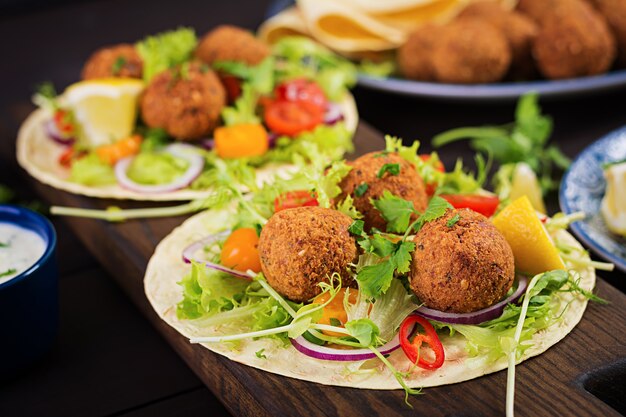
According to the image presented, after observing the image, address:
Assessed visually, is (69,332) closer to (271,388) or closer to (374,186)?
(271,388)

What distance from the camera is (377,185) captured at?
2938mm

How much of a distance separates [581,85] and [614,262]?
179 cm

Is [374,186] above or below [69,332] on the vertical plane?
above

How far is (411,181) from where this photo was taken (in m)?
2.98

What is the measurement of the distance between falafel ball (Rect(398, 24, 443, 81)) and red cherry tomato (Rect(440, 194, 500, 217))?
1834 mm

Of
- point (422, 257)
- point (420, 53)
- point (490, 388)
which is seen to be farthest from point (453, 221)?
point (420, 53)

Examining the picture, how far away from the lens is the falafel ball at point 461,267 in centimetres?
253

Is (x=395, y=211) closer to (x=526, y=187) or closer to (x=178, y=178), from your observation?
(x=526, y=187)

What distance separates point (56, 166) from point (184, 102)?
0.75m

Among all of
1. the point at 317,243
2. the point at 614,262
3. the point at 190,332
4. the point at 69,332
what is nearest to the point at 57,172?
the point at 69,332

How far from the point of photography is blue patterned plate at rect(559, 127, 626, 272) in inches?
126

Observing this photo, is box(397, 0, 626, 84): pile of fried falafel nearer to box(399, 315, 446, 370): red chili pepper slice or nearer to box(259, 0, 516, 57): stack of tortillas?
box(259, 0, 516, 57): stack of tortillas

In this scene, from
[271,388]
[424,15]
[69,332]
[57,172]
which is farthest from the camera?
[424,15]

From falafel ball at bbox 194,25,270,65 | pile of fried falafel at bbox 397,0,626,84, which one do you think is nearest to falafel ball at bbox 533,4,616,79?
pile of fried falafel at bbox 397,0,626,84
